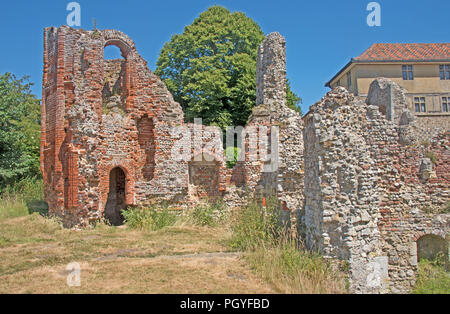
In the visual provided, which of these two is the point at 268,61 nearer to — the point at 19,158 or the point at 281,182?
the point at 281,182

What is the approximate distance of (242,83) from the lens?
72.2ft

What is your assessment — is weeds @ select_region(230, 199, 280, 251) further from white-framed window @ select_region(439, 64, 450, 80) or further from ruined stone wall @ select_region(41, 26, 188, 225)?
white-framed window @ select_region(439, 64, 450, 80)

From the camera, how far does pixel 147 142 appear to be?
568 inches

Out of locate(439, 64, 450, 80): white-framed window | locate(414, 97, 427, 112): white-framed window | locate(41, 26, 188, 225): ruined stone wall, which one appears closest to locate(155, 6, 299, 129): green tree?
locate(41, 26, 188, 225): ruined stone wall

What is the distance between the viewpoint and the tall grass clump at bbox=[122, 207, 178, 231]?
1231cm

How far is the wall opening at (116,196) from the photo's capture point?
14831 mm

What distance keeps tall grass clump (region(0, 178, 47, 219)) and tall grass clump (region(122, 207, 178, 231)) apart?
12.7ft

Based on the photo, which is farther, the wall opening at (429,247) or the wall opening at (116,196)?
the wall opening at (116,196)

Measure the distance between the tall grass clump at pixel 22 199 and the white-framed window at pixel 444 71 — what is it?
32.5 metres

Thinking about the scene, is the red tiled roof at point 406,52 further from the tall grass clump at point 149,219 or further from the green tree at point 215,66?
the tall grass clump at point 149,219

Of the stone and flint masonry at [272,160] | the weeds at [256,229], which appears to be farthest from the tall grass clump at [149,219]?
the weeds at [256,229]

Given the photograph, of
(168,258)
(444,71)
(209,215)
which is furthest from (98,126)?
(444,71)
